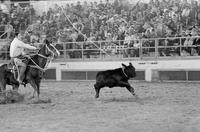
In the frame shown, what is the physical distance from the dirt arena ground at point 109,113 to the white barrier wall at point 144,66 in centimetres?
277

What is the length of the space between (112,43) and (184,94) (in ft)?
23.0

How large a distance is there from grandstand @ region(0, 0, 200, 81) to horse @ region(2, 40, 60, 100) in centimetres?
661

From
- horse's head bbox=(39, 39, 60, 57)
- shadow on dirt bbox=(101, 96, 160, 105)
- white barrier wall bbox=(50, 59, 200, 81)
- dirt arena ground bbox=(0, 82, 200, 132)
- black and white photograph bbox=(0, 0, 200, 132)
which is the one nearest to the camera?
dirt arena ground bbox=(0, 82, 200, 132)

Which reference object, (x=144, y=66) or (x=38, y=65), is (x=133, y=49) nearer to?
(x=144, y=66)

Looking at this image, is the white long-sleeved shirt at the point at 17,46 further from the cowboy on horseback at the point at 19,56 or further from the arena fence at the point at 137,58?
the arena fence at the point at 137,58

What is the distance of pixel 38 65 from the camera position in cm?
1430

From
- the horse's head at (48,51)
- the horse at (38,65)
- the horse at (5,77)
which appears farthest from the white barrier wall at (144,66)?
the horse at (5,77)

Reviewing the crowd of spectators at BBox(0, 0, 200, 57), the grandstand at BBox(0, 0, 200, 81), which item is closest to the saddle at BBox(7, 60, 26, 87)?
the grandstand at BBox(0, 0, 200, 81)

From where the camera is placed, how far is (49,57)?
14430 mm

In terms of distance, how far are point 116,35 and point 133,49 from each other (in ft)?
4.85

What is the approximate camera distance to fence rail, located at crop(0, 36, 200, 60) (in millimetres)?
19408

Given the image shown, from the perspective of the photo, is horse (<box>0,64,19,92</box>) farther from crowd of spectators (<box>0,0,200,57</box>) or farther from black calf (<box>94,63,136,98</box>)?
crowd of spectators (<box>0,0,200,57</box>)

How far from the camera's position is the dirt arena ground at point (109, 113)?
9.07 meters

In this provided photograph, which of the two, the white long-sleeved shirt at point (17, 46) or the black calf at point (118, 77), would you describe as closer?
the black calf at point (118, 77)
